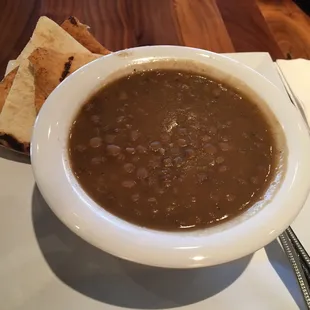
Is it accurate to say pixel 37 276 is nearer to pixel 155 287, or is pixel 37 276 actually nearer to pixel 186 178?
pixel 155 287

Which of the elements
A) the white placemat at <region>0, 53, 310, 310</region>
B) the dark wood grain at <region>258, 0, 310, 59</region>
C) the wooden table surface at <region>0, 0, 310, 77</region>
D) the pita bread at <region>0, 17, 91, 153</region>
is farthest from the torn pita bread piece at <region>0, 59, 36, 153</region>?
the dark wood grain at <region>258, 0, 310, 59</region>

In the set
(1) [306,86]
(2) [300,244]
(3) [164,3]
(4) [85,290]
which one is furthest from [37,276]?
(3) [164,3]

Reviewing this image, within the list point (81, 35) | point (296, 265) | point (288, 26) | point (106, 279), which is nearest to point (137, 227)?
point (106, 279)

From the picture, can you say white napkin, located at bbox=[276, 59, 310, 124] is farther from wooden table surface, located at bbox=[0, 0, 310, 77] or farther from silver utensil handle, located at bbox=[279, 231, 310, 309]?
silver utensil handle, located at bbox=[279, 231, 310, 309]

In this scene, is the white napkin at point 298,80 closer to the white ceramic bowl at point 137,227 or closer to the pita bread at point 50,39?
the white ceramic bowl at point 137,227

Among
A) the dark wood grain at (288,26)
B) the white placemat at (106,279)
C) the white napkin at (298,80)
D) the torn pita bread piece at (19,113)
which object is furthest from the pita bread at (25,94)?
the dark wood grain at (288,26)
